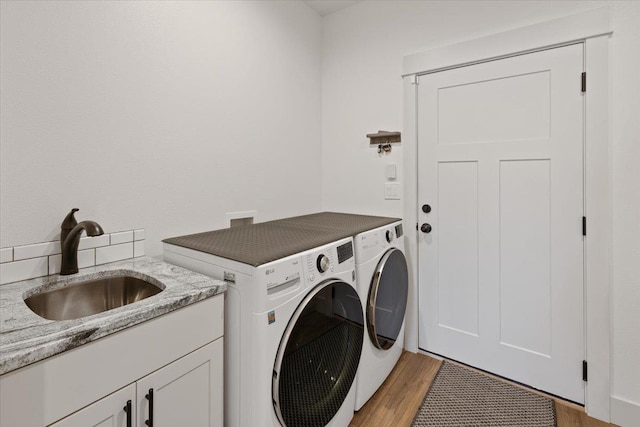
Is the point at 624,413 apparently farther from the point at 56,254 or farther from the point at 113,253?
the point at 56,254

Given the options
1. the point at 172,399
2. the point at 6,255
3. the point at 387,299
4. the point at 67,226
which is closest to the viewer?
the point at 172,399

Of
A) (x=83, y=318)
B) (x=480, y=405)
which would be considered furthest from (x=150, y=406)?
(x=480, y=405)

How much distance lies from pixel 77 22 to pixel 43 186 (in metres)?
0.69

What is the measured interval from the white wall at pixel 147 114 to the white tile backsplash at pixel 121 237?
0.03m

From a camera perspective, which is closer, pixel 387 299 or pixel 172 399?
pixel 172 399

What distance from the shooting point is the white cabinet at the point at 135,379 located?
2.36 feet

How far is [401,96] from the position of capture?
7.45 feet

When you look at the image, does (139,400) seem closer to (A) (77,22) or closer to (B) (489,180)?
(A) (77,22)

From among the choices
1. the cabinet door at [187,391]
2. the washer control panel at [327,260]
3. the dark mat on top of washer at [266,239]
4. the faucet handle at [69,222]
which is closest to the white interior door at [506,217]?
the dark mat on top of washer at [266,239]

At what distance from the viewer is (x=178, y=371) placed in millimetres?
1030

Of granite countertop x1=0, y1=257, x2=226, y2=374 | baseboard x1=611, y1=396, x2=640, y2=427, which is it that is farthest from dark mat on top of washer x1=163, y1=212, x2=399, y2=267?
baseboard x1=611, y1=396, x2=640, y2=427

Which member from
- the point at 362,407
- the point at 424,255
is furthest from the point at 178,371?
the point at 424,255

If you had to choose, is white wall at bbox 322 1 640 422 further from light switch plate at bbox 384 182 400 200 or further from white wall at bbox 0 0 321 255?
white wall at bbox 0 0 321 255

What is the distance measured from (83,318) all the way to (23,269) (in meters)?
0.59
